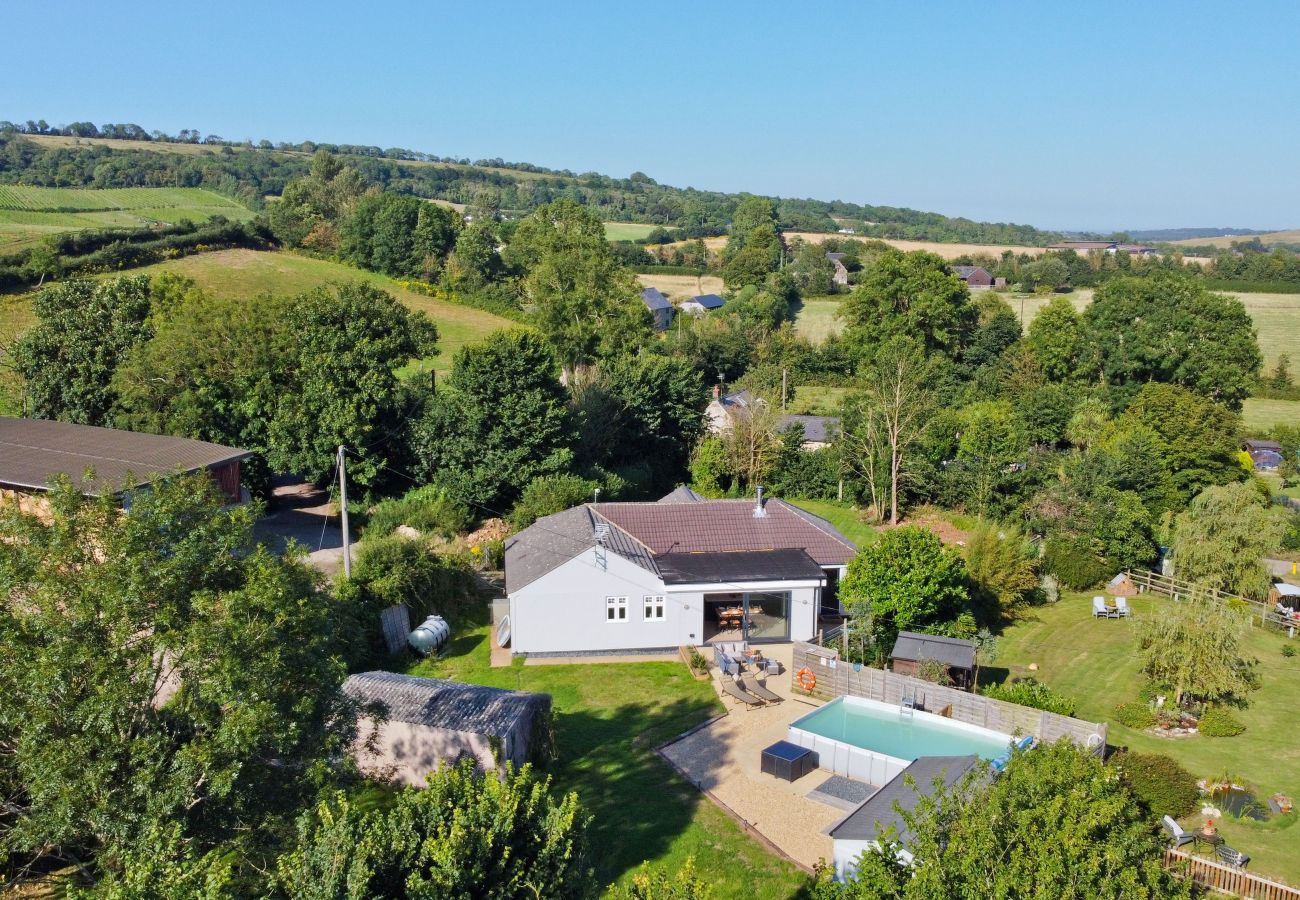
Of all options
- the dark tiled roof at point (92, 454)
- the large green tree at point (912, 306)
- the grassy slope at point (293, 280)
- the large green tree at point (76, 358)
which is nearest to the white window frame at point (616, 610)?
the dark tiled roof at point (92, 454)

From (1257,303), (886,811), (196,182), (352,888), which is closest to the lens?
(352,888)

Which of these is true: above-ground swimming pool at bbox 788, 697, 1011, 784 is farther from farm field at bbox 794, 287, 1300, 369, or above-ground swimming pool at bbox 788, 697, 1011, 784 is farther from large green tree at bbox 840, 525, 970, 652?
farm field at bbox 794, 287, 1300, 369

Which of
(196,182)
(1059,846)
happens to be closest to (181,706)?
(1059,846)

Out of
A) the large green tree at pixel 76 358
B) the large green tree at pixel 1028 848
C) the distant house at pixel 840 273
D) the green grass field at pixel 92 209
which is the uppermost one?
the green grass field at pixel 92 209

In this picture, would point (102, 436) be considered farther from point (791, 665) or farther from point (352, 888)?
point (352, 888)

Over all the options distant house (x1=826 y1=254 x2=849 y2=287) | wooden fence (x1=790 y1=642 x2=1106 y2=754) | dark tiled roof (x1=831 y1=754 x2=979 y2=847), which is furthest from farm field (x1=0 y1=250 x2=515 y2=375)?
dark tiled roof (x1=831 y1=754 x2=979 y2=847)

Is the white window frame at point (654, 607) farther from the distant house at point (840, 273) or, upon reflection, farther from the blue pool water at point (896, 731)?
the distant house at point (840, 273)
